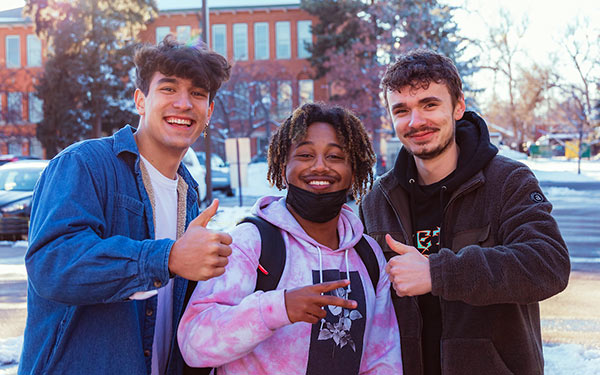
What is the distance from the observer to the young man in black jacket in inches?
97.7

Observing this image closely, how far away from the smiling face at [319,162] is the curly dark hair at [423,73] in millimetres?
614

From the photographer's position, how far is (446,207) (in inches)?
121

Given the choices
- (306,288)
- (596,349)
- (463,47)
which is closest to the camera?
(306,288)

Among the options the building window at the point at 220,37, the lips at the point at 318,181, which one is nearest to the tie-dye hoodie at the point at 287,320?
the lips at the point at 318,181

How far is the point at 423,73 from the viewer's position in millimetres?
3145

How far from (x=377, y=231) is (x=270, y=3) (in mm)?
44424

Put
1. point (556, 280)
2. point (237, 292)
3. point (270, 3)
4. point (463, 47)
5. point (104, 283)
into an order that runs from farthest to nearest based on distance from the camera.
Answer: point (270, 3)
point (463, 47)
point (556, 280)
point (237, 292)
point (104, 283)

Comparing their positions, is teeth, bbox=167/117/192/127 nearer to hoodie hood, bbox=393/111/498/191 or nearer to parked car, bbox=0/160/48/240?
hoodie hood, bbox=393/111/498/191

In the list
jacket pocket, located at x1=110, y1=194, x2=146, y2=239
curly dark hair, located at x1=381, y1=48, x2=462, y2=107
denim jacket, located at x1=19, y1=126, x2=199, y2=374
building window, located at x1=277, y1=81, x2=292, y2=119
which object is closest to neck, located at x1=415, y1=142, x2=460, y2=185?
curly dark hair, located at x1=381, y1=48, x2=462, y2=107

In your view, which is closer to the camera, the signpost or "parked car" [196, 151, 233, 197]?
the signpost

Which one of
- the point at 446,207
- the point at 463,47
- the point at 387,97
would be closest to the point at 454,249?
the point at 446,207

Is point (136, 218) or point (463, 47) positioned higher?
point (463, 47)

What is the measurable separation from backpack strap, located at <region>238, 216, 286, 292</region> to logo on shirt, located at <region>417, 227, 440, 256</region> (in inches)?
36.9

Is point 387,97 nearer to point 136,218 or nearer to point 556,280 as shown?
point 556,280
